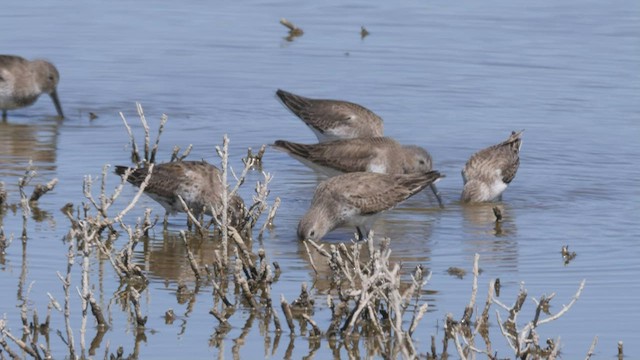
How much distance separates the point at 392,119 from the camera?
52.6 ft

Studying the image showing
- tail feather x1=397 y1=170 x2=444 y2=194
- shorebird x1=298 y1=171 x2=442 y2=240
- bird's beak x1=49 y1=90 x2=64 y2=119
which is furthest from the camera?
bird's beak x1=49 y1=90 x2=64 y2=119

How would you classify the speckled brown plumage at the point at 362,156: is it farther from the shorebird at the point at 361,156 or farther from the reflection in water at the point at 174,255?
the reflection in water at the point at 174,255

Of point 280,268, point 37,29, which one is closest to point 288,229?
point 280,268

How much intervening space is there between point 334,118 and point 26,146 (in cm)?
290

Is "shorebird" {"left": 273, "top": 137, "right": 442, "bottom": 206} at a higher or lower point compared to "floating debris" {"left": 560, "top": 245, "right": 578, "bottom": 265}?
higher

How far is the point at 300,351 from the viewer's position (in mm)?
8258

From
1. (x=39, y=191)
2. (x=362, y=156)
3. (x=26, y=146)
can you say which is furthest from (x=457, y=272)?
(x=26, y=146)

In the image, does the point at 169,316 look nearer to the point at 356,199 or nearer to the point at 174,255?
the point at 174,255

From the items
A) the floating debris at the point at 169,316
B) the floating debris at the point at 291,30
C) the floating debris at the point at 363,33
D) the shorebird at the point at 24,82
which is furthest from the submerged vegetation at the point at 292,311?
the floating debris at the point at 363,33

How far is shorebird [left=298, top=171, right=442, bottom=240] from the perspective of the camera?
11.2m

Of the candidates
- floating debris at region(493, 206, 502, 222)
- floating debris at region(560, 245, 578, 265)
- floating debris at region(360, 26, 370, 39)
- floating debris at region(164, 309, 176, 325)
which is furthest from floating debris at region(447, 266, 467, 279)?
floating debris at region(360, 26, 370, 39)

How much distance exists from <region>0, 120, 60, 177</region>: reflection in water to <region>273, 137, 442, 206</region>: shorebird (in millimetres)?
2156

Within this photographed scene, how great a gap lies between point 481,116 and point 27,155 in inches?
187

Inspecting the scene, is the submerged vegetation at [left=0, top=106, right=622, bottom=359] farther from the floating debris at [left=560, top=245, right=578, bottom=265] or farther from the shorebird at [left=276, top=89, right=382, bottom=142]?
the shorebird at [left=276, top=89, right=382, bottom=142]
